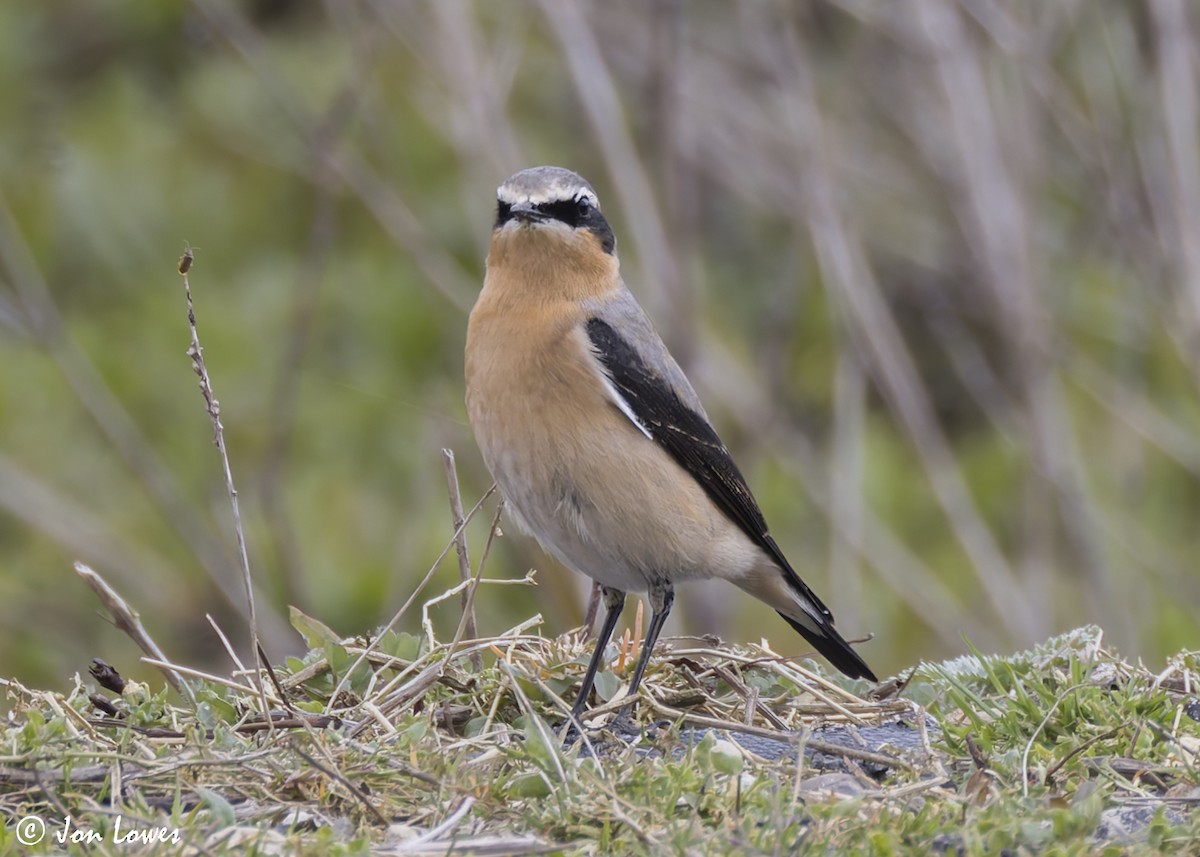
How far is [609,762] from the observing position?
12.5 feet

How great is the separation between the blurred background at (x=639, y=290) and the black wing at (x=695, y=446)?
900 millimetres

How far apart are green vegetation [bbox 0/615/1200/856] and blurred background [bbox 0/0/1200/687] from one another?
66.2 inches

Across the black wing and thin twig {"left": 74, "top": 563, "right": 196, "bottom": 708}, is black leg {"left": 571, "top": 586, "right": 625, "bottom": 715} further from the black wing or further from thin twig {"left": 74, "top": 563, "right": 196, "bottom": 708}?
thin twig {"left": 74, "top": 563, "right": 196, "bottom": 708}

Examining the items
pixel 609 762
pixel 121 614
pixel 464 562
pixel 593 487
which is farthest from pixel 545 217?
pixel 609 762

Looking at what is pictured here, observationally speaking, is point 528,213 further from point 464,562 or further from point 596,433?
point 464,562

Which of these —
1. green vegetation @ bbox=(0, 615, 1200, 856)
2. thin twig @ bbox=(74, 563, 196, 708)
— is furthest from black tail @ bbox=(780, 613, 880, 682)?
thin twig @ bbox=(74, 563, 196, 708)

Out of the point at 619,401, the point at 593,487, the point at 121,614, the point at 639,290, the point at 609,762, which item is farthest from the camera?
the point at 639,290

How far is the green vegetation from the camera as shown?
10.8 feet

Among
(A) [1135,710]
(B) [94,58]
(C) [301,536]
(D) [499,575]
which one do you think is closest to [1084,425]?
(D) [499,575]

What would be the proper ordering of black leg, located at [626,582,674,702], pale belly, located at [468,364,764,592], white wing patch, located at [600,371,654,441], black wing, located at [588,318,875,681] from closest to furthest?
black leg, located at [626,582,674,702], pale belly, located at [468,364,764,592], white wing patch, located at [600,371,654,441], black wing, located at [588,318,875,681]

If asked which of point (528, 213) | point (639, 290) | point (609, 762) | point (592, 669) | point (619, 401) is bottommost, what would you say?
point (609, 762)

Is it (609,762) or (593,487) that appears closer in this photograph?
(609,762)

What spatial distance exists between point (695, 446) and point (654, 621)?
0.75 m

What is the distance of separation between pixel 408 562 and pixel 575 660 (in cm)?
322
